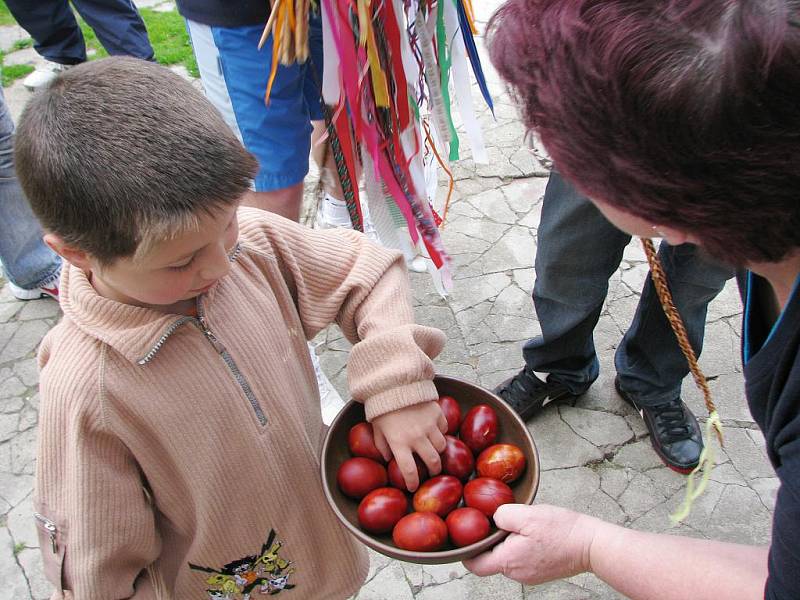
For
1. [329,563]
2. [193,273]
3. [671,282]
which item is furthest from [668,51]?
[671,282]

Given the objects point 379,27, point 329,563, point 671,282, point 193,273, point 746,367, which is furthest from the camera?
point 671,282

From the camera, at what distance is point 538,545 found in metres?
1.23

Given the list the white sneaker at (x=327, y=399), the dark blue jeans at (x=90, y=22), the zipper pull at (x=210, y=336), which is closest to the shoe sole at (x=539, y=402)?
the white sneaker at (x=327, y=399)

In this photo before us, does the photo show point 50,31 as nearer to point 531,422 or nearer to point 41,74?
point 41,74

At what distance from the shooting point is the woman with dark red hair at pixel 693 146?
79 centimetres

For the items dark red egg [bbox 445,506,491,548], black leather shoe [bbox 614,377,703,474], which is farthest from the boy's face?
black leather shoe [bbox 614,377,703,474]

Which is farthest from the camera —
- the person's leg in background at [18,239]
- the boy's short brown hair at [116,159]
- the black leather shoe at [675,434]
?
the person's leg in background at [18,239]

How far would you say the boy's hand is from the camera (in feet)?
4.16

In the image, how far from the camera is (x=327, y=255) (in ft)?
4.51

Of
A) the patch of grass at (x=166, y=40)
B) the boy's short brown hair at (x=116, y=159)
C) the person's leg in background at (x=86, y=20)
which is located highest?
the boy's short brown hair at (x=116, y=159)

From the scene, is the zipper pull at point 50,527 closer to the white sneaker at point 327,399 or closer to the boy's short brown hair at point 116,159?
the boy's short brown hair at point 116,159

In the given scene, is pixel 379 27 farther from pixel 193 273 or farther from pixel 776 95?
pixel 776 95

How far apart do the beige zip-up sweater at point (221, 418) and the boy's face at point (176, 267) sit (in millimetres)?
43

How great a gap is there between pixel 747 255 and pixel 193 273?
32.9 inches
